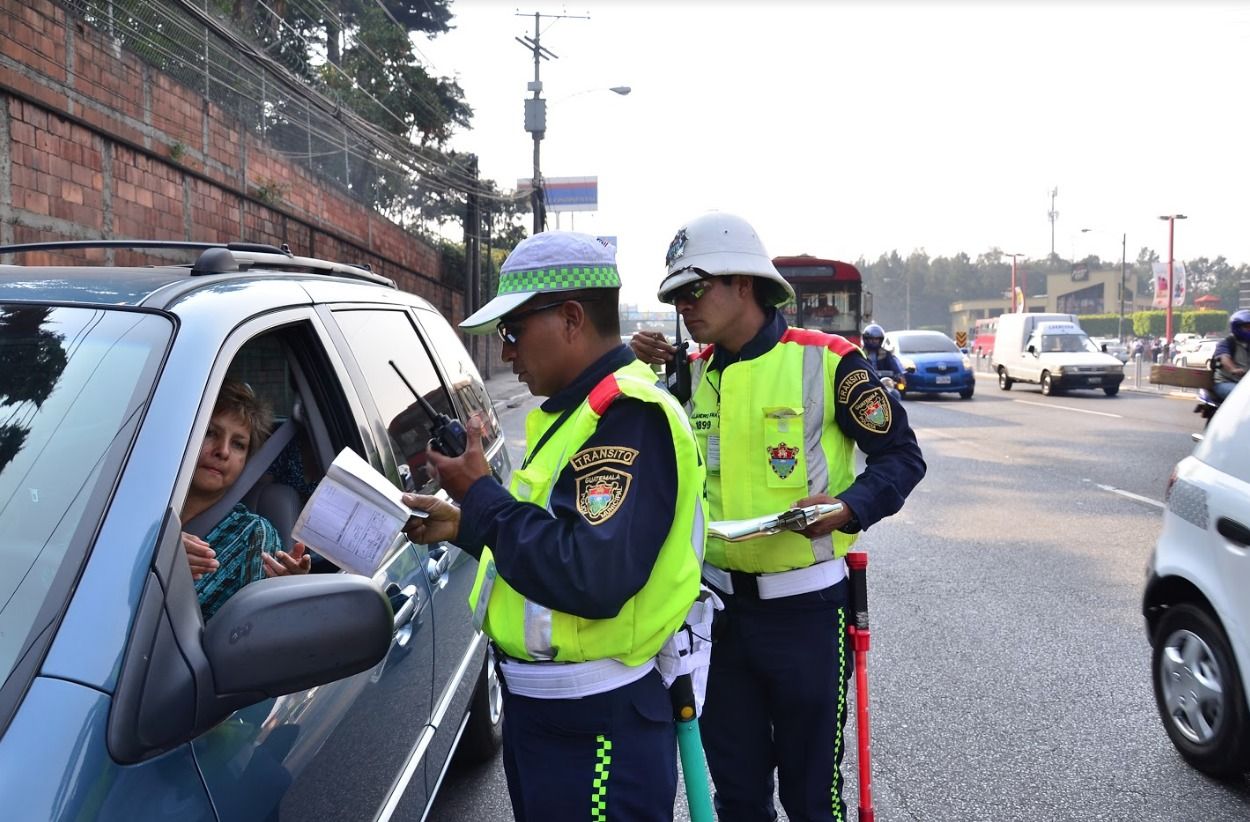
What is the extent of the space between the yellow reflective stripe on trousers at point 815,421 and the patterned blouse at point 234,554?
1385mm

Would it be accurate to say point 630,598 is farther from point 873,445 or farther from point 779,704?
point 873,445

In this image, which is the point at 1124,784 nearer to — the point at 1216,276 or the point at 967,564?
the point at 967,564

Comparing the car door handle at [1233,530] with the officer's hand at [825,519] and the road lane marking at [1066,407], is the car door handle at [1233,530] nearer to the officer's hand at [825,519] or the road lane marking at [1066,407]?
the officer's hand at [825,519]

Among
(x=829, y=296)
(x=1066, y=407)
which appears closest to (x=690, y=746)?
(x=829, y=296)

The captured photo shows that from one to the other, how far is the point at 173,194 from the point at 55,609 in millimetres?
10466

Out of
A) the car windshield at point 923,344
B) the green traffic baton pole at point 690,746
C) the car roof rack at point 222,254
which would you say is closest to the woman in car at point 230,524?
the car roof rack at point 222,254

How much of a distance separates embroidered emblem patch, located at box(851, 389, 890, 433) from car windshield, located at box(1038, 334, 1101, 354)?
918 inches

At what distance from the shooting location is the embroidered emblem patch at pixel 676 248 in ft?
8.73

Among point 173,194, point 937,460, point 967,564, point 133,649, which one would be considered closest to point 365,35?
point 173,194

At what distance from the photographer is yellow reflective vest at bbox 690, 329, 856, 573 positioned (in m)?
2.62

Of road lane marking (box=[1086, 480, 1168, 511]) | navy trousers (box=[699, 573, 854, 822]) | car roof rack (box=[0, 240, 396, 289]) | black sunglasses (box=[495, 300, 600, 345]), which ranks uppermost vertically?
car roof rack (box=[0, 240, 396, 289])

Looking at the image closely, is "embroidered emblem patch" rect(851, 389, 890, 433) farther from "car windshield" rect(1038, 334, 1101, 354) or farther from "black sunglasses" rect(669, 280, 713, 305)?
"car windshield" rect(1038, 334, 1101, 354)

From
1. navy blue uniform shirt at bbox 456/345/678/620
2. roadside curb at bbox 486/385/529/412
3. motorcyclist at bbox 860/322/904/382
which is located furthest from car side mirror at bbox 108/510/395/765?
roadside curb at bbox 486/385/529/412

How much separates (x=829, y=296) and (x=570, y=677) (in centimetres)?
1854
